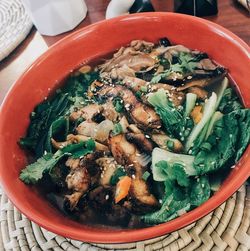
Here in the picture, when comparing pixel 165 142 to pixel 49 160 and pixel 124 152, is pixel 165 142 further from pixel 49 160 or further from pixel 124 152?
pixel 49 160

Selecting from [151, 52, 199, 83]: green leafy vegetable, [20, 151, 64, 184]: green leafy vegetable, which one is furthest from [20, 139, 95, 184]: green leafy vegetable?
[151, 52, 199, 83]: green leafy vegetable

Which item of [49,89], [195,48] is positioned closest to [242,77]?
[195,48]

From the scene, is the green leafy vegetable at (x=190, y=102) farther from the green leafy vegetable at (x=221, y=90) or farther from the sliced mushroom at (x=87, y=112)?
the sliced mushroom at (x=87, y=112)

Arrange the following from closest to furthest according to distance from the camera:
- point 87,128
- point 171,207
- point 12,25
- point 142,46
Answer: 1. point 171,207
2. point 87,128
3. point 142,46
4. point 12,25

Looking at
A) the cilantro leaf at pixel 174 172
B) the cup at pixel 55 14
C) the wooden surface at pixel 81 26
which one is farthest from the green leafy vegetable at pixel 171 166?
the cup at pixel 55 14

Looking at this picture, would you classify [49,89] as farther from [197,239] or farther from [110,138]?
[197,239]

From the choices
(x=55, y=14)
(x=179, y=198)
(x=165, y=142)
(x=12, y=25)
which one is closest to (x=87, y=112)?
(x=165, y=142)

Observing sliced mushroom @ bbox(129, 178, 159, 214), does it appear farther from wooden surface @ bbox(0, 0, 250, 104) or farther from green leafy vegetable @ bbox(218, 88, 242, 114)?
wooden surface @ bbox(0, 0, 250, 104)
